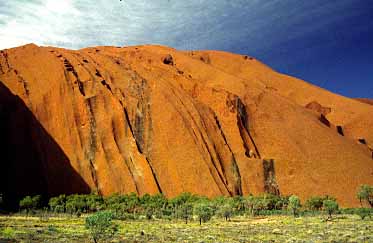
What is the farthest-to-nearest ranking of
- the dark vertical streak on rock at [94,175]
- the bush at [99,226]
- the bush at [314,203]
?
the dark vertical streak on rock at [94,175], the bush at [314,203], the bush at [99,226]

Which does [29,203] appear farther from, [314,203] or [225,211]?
[314,203]

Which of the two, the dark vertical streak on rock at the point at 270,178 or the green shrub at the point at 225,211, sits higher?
the dark vertical streak on rock at the point at 270,178

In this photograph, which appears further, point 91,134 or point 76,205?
point 91,134

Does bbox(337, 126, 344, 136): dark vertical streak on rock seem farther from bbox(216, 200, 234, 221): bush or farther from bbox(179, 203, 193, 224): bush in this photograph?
bbox(179, 203, 193, 224): bush

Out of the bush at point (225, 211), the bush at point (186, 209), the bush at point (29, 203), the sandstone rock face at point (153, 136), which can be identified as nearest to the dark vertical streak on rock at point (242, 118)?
the sandstone rock face at point (153, 136)

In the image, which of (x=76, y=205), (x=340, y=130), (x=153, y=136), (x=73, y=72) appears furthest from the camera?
(x=340, y=130)

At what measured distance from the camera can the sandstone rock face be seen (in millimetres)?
74875

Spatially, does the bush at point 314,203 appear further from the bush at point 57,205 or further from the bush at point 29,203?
the bush at point 29,203

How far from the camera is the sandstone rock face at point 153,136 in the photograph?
74.9 m

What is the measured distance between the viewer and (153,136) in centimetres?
8194

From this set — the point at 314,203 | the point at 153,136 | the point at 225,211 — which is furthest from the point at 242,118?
the point at 225,211

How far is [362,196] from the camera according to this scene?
216ft

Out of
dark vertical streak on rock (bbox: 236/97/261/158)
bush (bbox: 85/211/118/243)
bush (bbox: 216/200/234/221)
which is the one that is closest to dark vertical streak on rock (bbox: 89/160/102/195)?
bush (bbox: 216/200/234/221)

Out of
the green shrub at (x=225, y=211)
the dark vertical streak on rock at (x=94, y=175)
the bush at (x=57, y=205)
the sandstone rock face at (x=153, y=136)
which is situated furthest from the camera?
the sandstone rock face at (x=153, y=136)
